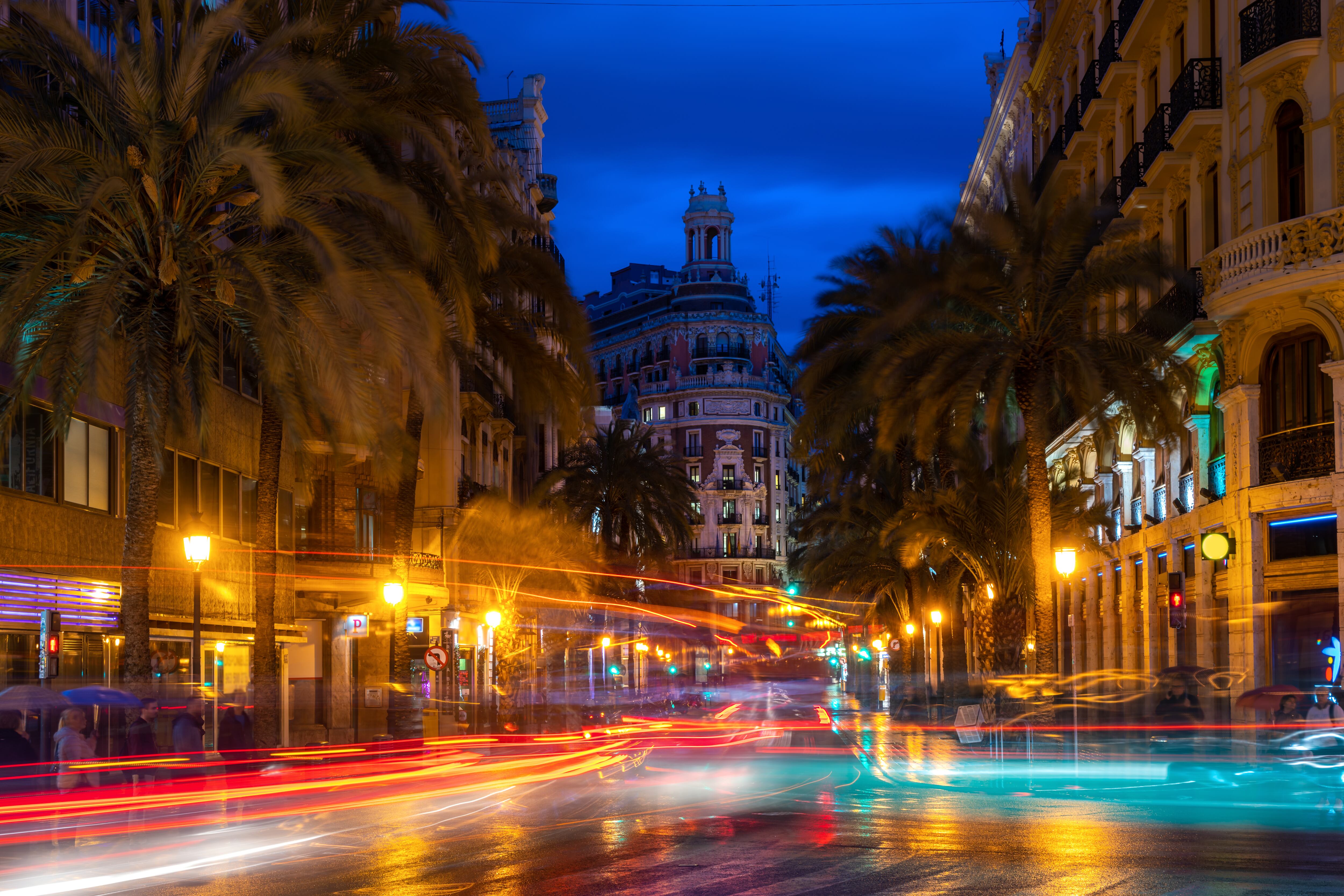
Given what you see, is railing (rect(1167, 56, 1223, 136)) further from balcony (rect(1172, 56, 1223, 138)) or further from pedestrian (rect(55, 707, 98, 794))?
pedestrian (rect(55, 707, 98, 794))

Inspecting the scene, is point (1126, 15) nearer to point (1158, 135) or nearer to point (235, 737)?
point (1158, 135)

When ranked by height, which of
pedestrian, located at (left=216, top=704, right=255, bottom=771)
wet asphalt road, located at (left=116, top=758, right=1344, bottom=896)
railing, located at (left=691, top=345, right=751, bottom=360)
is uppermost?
railing, located at (left=691, top=345, right=751, bottom=360)

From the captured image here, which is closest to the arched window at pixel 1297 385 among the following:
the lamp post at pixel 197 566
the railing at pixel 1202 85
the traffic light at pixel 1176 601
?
the traffic light at pixel 1176 601

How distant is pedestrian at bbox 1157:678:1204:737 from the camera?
23219 mm

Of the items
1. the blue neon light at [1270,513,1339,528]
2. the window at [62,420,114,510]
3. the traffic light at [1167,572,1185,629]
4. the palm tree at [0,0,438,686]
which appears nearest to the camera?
the palm tree at [0,0,438,686]

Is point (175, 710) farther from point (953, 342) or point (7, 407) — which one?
point (953, 342)

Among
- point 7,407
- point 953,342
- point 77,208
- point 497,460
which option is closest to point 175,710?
point 7,407

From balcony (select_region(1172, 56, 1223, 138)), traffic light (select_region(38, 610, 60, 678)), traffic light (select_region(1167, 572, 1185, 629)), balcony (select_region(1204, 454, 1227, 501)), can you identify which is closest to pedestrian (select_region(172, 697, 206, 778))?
traffic light (select_region(38, 610, 60, 678))

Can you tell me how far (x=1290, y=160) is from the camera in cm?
2980

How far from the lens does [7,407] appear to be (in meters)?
21.0

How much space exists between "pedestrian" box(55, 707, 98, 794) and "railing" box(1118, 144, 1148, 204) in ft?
97.5

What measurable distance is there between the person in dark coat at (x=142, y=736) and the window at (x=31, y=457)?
5.82 m

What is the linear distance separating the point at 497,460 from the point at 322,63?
41.5 metres

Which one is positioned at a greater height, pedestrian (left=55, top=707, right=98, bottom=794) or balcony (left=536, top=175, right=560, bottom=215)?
balcony (left=536, top=175, right=560, bottom=215)
